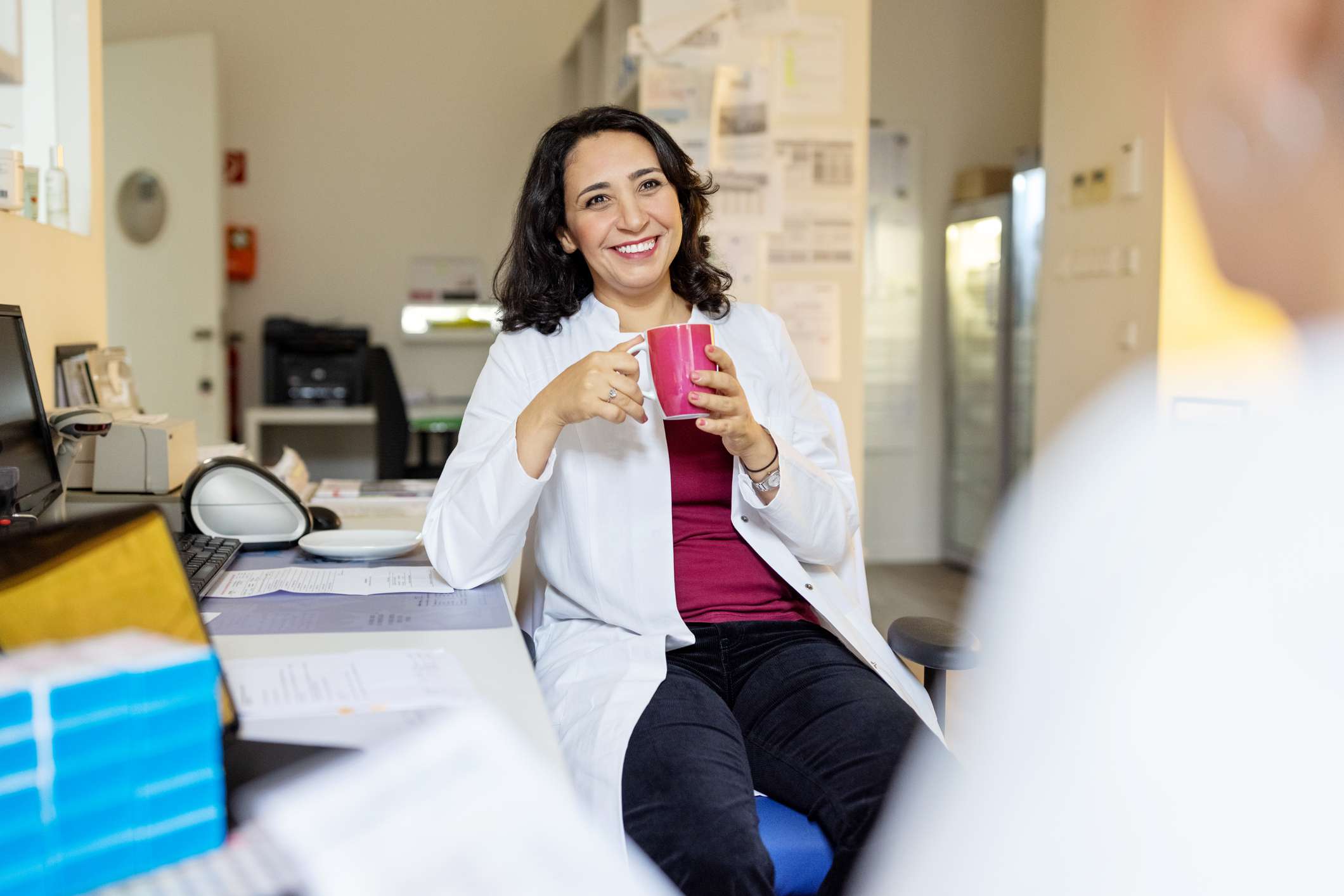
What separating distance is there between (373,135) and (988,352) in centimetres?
335

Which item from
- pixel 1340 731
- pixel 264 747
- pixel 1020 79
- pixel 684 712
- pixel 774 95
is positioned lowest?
pixel 1340 731

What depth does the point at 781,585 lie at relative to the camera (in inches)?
60.0

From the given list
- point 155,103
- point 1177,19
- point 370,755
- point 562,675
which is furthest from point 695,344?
point 155,103

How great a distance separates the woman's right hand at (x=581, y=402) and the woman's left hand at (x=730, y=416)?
0.09 meters

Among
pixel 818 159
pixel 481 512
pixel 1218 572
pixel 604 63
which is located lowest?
pixel 1218 572

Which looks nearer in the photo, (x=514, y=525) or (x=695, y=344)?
(x=695, y=344)

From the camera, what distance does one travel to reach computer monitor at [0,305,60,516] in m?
1.40

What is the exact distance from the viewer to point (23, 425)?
4.81 ft

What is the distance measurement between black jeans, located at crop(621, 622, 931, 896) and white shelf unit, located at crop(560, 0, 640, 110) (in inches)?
90.0

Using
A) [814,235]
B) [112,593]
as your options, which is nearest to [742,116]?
[814,235]

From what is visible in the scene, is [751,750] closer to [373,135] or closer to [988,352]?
[988,352]

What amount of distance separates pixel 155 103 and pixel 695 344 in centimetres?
415

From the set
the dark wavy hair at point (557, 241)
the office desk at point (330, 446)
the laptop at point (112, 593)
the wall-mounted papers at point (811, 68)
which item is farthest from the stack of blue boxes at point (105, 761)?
the office desk at point (330, 446)

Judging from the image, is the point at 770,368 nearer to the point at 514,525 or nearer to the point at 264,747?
the point at 514,525
